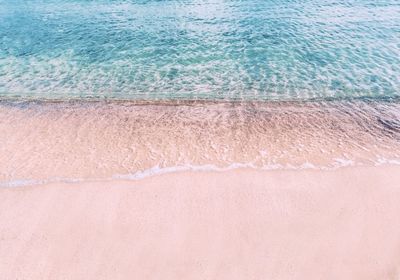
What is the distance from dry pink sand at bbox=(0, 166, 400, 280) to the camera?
7633 mm

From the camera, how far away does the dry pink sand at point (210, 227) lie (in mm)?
7633

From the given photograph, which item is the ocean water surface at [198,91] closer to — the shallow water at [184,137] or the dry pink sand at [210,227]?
the shallow water at [184,137]

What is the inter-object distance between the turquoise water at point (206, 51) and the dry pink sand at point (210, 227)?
267 inches

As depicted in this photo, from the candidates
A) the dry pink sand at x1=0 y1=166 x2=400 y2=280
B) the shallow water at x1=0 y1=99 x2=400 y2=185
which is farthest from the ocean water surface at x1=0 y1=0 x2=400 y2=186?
the dry pink sand at x1=0 y1=166 x2=400 y2=280

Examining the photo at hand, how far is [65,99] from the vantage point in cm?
1605

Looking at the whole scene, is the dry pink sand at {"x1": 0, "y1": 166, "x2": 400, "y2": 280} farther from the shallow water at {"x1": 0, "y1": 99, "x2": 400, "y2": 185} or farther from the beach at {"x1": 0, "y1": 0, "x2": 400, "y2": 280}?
the shallow water at {"x1": 0, "y1": 99, "x2": 400, "y2": 185}

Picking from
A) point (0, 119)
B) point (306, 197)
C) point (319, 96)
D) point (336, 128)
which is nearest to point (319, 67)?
point (319, 96)

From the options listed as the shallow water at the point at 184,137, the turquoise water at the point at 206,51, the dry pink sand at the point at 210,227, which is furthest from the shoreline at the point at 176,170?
the turquoise water at the point at 206,51

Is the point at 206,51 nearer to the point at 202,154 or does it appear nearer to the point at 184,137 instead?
the point at 184,137

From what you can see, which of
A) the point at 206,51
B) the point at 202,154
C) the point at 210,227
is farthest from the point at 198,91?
the point at 210,227

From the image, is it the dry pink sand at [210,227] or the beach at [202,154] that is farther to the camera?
the beach at [202,154]

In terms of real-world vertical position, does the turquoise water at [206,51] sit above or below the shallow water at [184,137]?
above

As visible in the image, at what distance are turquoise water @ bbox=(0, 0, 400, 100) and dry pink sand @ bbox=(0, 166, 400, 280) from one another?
267 inches

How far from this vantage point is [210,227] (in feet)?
28.4
